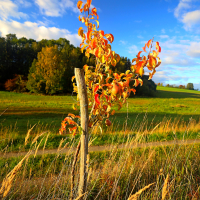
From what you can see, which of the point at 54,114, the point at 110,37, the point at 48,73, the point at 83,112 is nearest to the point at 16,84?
the point at 48,73

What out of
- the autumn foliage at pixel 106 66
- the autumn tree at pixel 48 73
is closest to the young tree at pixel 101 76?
the autumn foliage at pixel 106 66

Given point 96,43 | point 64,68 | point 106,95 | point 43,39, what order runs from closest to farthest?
1. point 96,43
2. point 106,95
3. point 64,68
4. point 43,39

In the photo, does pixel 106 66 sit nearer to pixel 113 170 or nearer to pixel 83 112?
pixel 83 112

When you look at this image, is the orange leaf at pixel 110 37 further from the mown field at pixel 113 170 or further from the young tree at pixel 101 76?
the mown field at pixel 113 170

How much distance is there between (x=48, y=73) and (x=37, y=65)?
3214mm

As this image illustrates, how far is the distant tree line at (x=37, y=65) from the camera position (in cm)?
3261

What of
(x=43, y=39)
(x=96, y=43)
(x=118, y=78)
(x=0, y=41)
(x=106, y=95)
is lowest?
(x=106, y=95)

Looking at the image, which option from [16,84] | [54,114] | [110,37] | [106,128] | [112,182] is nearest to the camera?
[110,37]

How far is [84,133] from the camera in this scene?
7.06ft

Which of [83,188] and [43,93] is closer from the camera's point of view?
[83,188]

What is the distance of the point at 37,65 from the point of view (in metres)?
33.7

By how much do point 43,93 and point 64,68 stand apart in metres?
7.17

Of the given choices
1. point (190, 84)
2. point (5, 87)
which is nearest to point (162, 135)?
point (5, 87)

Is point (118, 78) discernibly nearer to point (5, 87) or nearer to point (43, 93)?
point (43, 93)
